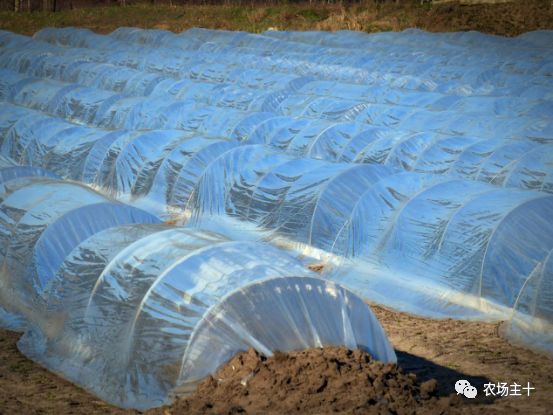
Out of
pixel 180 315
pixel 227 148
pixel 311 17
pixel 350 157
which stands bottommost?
pixel 350 157

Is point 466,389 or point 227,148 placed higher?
point 227,148

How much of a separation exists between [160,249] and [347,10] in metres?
34.1

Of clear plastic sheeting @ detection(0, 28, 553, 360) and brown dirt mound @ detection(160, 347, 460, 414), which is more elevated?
brown dirt mound @ detection(160, 347, 460, 414)

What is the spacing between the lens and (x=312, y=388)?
6621 millimetres

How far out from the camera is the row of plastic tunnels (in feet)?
24.4

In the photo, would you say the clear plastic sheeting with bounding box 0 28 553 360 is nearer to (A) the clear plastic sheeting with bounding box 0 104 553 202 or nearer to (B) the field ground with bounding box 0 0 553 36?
(A) the clear plastic sheeting with bounding box 0 104 553 202

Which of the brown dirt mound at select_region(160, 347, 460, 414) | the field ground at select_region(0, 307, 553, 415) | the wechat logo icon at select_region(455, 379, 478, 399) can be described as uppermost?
the brown dirt mound at select_region(160, 347, 460, 414)

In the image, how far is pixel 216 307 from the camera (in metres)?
7.18

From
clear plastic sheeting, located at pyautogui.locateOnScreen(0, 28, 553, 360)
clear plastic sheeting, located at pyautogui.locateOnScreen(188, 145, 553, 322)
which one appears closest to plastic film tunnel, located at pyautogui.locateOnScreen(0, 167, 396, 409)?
clear plastic sheeting, located at pyautogui.locateOnScreen(0, 28, 553, 360)

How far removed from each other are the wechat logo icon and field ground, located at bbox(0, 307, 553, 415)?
111 mm

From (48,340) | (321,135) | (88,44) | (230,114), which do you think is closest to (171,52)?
(88,44)

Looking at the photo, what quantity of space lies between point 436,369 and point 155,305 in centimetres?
315

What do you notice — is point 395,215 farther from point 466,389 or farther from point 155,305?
point 155,305

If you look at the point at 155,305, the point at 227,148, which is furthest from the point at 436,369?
the point at 227,148
